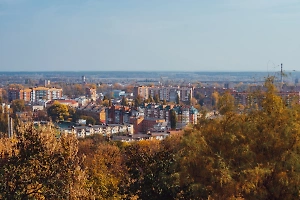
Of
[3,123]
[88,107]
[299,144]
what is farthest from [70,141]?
[88,107]

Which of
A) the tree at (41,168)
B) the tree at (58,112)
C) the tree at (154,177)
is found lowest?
the tree at (58,112)

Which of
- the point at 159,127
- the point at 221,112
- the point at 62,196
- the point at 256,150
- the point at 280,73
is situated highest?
the point at 280,73

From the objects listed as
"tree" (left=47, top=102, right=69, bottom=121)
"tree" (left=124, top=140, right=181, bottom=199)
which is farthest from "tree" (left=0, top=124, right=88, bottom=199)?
"tree" (left=47, top=102, right=69, bottom=121)

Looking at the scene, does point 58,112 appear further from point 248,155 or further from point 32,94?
point 248,155

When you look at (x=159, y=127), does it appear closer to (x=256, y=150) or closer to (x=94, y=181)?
(x=94, y=181)

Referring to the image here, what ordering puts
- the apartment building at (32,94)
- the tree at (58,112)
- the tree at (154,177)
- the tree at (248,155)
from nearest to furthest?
1. the tree at (248,155)
2. the tree at (154,177)
3. the tree at (58,112)
4. the apartment building at (32,94)

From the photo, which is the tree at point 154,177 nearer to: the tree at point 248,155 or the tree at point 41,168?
the tree at point 248,155

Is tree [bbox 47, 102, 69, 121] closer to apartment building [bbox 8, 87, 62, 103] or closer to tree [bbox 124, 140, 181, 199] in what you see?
apartment building [bbox 8, 87, 62, 103]

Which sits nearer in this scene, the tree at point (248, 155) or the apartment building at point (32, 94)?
the tree at point (248, 155)

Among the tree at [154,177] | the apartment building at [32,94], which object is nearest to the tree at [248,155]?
the tree at [154,177]
